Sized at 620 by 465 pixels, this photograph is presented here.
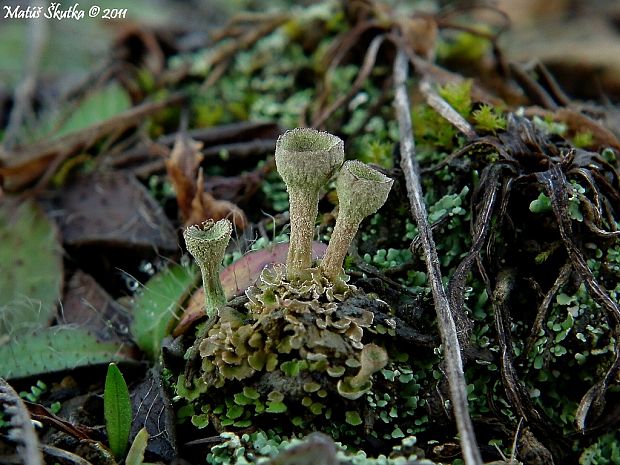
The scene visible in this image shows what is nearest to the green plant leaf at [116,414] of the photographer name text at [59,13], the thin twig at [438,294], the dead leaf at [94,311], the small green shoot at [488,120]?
the dead leaf at [94,311]

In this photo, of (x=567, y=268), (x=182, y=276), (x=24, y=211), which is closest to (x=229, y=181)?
(x=182, y=276)

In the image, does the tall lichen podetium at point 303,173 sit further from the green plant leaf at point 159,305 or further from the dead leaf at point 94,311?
the dead leaf at point 94,311

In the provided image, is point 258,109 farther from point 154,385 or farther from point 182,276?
point 154,385

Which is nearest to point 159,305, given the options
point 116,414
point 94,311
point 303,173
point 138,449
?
point 94,311

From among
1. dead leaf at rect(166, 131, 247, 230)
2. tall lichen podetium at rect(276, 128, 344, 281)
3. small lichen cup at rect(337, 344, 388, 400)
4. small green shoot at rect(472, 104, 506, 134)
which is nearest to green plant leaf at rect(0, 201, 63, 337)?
dead leaf at rect(166, 131, 247, 230)

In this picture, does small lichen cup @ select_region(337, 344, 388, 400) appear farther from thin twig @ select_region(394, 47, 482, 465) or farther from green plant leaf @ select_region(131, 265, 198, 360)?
green plant leaf @ select_region(131, 265, 198, 360)

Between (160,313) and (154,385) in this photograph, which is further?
(160,313)
